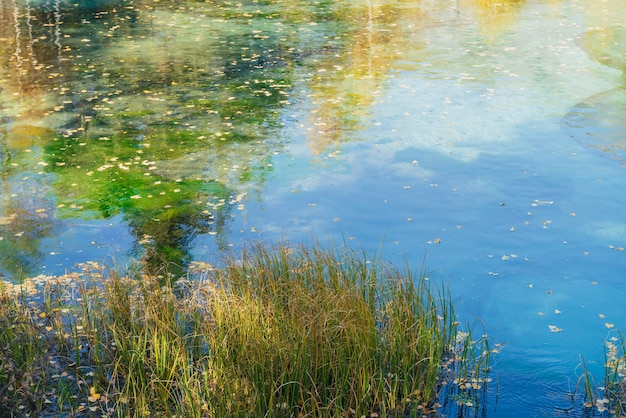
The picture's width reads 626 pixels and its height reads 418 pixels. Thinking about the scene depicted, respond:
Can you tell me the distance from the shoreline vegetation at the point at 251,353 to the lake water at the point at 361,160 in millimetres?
602

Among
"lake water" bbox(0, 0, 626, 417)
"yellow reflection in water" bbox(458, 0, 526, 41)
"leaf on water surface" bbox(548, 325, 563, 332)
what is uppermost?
"yellow reflection in water" bbox(458, 0, 526, 41)

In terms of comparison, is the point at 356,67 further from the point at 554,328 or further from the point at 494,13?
the point at 554,328

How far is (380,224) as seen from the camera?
7.52 m

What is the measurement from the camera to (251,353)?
4.62m

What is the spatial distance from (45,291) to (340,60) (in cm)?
850

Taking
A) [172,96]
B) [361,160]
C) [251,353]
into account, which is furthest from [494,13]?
[251,353]

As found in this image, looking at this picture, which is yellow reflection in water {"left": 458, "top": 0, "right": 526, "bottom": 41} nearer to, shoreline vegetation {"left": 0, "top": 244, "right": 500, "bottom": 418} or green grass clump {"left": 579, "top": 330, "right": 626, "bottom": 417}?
green grass clump {"left": 579, "top": 330, "right": 626, "bottom": 417}

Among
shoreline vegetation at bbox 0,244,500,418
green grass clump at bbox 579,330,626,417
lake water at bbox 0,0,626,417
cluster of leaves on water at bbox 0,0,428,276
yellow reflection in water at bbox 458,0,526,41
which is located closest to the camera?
shoreline vegetation at bbox 0,244,500,418

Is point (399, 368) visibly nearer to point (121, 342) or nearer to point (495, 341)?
point (495, 341)

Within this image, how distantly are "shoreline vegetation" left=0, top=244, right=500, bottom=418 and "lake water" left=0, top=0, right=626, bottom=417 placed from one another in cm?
60

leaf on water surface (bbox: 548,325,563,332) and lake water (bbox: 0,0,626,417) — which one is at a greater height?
lake water (bbox: 0,0,626,417)

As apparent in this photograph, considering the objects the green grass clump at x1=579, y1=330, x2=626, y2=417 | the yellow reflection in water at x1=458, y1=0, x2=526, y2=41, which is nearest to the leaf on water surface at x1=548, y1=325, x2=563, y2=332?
the green grass clump at x1=579, y1=330, x2=626, y2=417

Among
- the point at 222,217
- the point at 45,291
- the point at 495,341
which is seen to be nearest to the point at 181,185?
the point at 222,217

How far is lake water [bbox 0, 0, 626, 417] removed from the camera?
652 centimetres
